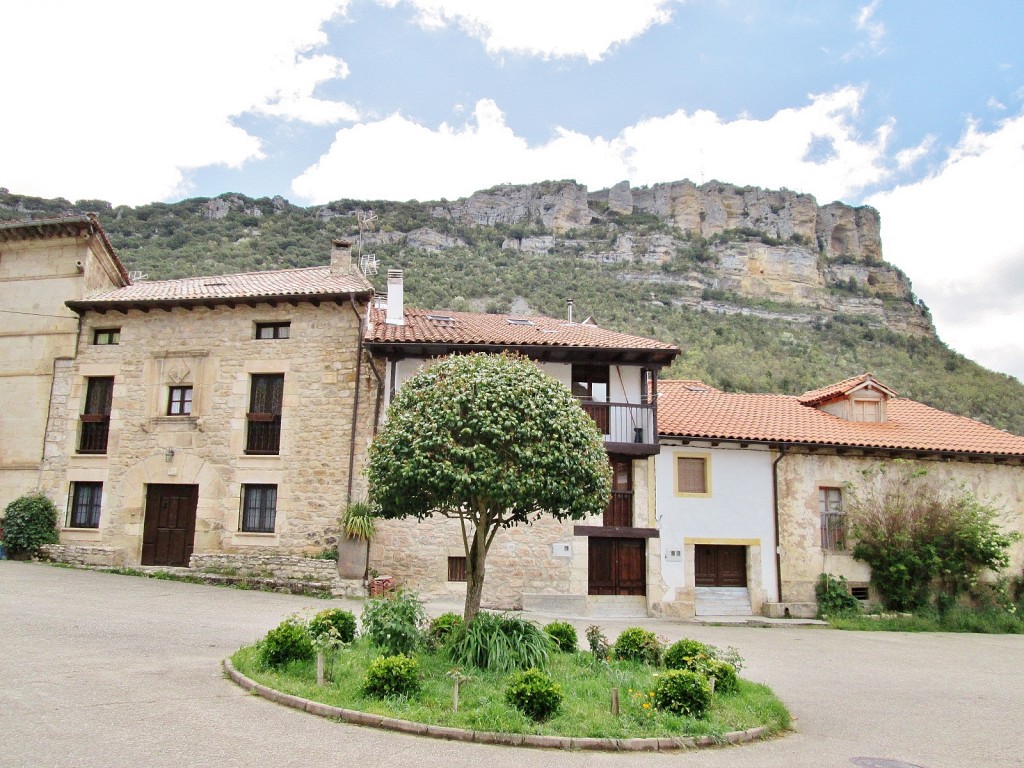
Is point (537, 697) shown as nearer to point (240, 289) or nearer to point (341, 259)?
point (240, 289)

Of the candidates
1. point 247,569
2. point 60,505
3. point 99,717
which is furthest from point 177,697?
point 60,505

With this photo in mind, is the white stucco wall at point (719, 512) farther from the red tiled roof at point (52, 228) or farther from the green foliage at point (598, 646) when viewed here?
the red tiled roof at point (52, 228)

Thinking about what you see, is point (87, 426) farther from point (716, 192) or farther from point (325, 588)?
point (716, 192)

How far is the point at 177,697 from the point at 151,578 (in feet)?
36.3

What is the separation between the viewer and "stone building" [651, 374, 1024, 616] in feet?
62.8

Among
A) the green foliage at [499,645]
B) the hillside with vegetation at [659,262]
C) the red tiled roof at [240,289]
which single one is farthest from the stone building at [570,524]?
the hillside with vegetation at [659,262]

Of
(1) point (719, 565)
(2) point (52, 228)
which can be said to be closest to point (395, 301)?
(2) point (52, 228)

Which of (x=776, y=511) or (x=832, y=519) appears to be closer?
(x=776, y=511)

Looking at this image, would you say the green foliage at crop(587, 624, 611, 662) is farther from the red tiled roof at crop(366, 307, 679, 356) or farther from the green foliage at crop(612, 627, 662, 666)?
the red tiled roof at crop(366, 307, 679, 356)

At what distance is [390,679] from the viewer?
26.2 ft

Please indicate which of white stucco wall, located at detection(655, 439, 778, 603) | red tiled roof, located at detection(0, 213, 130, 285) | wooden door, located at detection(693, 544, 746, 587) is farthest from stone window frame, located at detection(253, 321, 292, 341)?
wooden door, located at detection(693, 544, 746, 587)

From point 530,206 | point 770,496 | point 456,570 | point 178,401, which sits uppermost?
point 530,206

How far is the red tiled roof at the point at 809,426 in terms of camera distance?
19.7 meters

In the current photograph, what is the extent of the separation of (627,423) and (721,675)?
1067 centimetres
